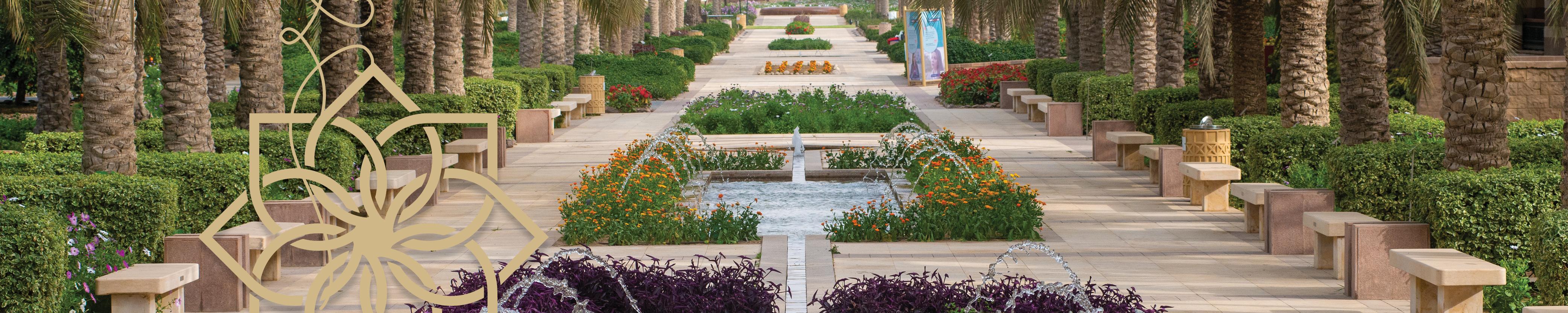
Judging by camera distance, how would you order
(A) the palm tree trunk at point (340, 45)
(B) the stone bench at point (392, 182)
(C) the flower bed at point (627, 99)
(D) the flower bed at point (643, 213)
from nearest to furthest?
(D) the flower bed at point (643, 213), (B) the stone bench at point (392, 182), (A) the palm tree trunk at point (340, 45), (C) the flower bed at point (627, 99)

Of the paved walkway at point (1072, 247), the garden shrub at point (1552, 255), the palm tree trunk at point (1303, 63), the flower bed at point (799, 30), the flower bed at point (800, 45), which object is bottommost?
the paved walkway at point (1072, 247)

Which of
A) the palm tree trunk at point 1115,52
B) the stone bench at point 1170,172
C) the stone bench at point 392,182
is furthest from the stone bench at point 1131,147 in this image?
the stone bench at point 392,182

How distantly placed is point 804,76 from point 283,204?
26.4m

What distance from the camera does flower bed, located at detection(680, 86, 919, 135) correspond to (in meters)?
18.4

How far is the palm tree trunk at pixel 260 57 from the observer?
34.9ft

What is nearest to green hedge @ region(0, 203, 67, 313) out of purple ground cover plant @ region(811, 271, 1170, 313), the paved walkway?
the paved walkway

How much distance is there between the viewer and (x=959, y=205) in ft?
30.9

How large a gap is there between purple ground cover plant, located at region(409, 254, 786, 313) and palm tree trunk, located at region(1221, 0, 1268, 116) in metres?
7.77

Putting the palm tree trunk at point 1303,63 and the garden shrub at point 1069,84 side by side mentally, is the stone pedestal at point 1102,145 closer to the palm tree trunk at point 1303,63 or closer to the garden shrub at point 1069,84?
the palm tree trunk at point 1303,63

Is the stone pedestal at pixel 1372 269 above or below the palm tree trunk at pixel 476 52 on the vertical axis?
below

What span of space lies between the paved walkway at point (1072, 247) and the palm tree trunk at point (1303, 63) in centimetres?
137

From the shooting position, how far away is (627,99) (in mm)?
22859

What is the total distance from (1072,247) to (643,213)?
2.93 metres

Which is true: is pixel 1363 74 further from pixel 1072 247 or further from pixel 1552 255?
pixel 1552 255
